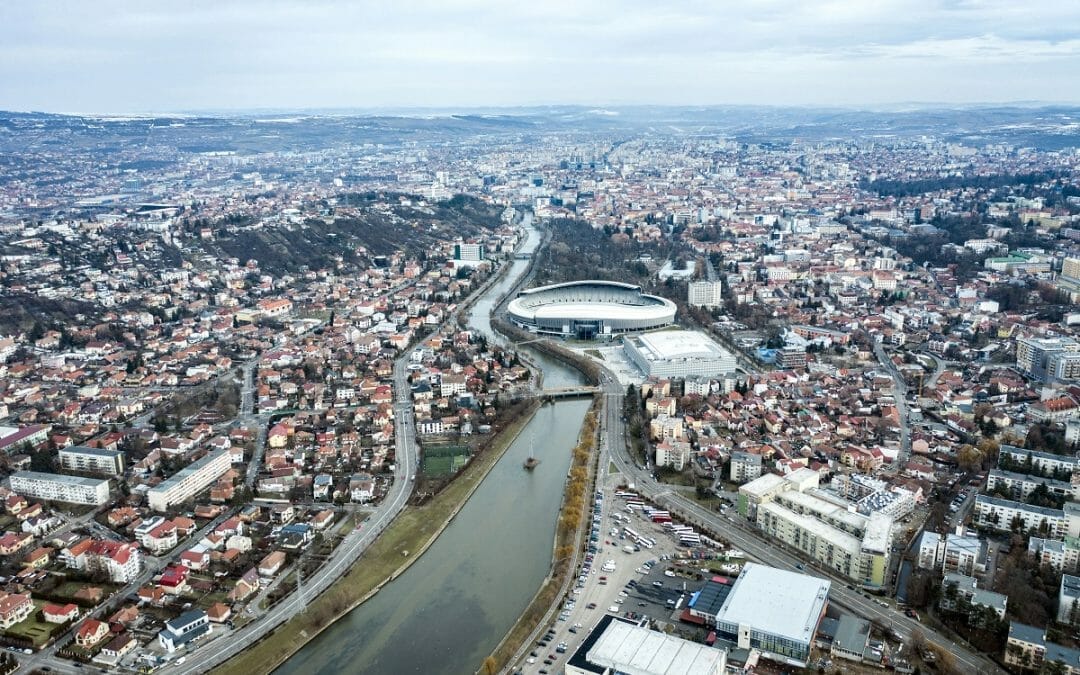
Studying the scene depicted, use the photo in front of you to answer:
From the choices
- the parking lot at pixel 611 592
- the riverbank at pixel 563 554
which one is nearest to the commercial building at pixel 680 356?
the riverbank at pixel 563 554

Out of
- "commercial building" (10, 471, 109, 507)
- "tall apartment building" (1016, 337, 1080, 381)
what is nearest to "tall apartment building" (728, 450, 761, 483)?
"tall apartment building" (1016, 337, 1080, 381)

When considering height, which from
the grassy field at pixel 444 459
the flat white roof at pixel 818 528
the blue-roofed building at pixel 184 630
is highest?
the flat white roof at pixel 818 528

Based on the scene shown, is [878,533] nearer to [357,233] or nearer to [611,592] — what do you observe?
[611,592]

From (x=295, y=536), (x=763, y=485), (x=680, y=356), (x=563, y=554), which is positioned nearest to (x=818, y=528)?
(x=763, y=485)

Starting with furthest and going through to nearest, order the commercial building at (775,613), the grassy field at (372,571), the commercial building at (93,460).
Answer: the commercial building at (93,460), the grassy field at (372,571), the commercial building at (775,613)

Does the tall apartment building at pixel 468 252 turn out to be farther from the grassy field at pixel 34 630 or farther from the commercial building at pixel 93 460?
the grassy field at pixel 34 630

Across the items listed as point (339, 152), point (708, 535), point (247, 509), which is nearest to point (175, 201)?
point (339, 152)

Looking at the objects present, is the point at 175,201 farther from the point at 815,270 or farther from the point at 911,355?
the point at 911,355
